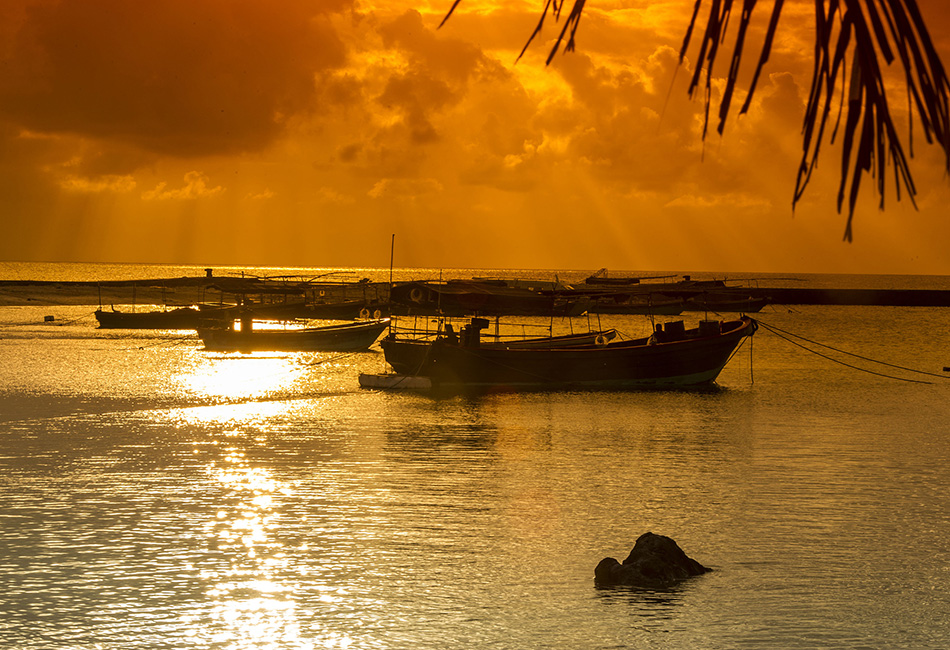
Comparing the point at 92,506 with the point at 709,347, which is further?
the point at 709,347

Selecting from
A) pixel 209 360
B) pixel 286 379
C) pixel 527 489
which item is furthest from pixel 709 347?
pixel 209 360

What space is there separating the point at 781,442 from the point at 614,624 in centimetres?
1735

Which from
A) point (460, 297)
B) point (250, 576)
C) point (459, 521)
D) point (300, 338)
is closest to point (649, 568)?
point (459, 521)

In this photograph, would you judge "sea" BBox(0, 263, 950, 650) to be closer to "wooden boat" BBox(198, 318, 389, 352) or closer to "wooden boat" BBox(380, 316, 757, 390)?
"wooden boat" BBox(380, 316, 757, 390)

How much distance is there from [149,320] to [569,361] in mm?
49995

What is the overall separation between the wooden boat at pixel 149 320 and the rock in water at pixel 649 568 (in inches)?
2805

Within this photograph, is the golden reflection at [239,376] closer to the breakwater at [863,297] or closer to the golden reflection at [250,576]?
the golden reflection at [250,576]

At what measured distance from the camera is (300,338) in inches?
2366

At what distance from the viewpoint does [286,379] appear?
4672cm

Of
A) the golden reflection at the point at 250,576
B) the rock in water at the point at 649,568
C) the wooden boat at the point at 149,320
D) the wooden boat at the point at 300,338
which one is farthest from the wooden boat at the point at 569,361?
the wooden boat at the point at 149,320

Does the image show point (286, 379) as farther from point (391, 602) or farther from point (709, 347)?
point (391, 602)

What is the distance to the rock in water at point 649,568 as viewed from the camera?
47.2 ft

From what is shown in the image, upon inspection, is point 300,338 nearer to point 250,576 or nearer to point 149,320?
point 149,320

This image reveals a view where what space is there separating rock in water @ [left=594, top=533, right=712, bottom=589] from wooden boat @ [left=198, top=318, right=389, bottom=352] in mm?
45191
